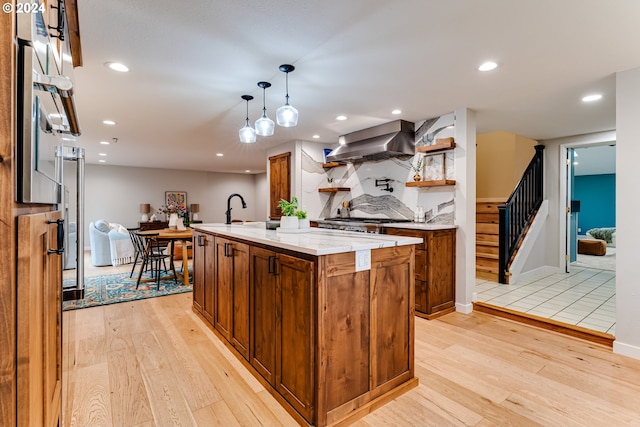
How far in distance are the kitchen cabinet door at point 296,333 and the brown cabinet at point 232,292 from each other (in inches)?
18.8

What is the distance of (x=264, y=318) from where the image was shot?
2064 millimetres

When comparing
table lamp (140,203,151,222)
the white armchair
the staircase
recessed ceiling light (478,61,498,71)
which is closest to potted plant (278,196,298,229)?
recessed ceiling light (478,61,498,71)

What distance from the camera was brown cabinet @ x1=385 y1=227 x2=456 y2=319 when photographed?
11.3 feet

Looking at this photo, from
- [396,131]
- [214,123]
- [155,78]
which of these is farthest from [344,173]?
[155,78]

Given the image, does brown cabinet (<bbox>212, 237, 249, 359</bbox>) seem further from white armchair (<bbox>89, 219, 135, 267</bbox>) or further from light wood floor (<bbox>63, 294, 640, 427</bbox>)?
white armchair (<bbox>89, 219, 135, 267</bbox>)

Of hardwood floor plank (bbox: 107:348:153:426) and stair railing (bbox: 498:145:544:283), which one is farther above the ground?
stair railing (bbox: 498:145:544:283)

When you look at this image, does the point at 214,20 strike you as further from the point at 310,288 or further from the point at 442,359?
the point at 442,359

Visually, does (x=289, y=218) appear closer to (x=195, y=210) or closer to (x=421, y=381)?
(x=421, y=381)

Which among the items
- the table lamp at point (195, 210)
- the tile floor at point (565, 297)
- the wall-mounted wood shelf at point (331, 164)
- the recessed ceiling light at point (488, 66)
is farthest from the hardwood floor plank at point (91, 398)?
the table lamp at point (195, 210)

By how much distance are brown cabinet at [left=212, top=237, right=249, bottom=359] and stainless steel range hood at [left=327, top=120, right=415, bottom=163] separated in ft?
8.29

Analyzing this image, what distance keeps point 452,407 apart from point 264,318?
4.09 feet

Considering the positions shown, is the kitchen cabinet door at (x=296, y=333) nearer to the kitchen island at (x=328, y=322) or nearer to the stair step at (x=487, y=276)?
the kitchen island at (x=328, y=322)

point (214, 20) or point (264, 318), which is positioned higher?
point (214, 20)

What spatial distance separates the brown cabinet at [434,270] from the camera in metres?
3.44
